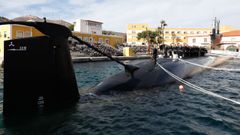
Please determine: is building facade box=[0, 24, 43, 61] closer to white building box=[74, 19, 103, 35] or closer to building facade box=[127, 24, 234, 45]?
white building box=[74, 19, 103, 35]

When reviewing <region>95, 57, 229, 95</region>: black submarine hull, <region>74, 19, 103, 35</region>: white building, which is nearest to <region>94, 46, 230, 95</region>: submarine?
<region>95, 57, 229, 95</region>: black submarine hull

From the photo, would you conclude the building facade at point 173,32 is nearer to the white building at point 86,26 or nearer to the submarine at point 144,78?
the white building at point 86,26

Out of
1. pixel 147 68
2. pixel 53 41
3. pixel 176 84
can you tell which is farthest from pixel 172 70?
pixel 53 41

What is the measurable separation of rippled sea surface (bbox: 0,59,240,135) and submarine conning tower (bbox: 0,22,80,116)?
0.67m

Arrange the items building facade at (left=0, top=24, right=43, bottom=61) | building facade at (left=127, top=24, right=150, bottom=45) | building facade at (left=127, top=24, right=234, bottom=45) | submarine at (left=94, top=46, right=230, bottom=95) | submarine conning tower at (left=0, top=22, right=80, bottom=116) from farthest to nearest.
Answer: building facade at (left=127, top=24, right=150, bottom=45)
building facade at (left=127, top=24, right=234, bottom=45)
building facade at (left=0, top=24, right=43, bottom=61)
submarine at (left=94, top=46, right=230, bottom=95)
submarine conning tower at (left=0, top=22, right=80, bottom=116)

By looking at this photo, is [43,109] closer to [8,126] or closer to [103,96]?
[8,126]

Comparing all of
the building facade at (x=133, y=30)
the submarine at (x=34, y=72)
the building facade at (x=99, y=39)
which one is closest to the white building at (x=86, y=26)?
the building facade at (x=99, y=39)

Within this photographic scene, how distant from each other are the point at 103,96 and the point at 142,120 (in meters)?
4.10

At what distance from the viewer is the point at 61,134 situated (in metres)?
8.66

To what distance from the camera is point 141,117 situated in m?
10.8

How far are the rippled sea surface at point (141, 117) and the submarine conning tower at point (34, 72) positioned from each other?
2.18ft

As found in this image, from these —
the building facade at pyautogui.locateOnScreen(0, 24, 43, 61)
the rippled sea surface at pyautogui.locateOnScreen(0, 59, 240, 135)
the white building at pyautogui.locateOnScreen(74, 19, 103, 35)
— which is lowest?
the rippled sea surface at pyautogui.locateOnScreen(0, 59, 240, 135)

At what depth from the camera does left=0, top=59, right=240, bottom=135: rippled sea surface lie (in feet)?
30.0

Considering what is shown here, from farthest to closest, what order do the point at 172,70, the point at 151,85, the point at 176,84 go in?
the point at 172,70
the point at 176,84
the point at 151,85
